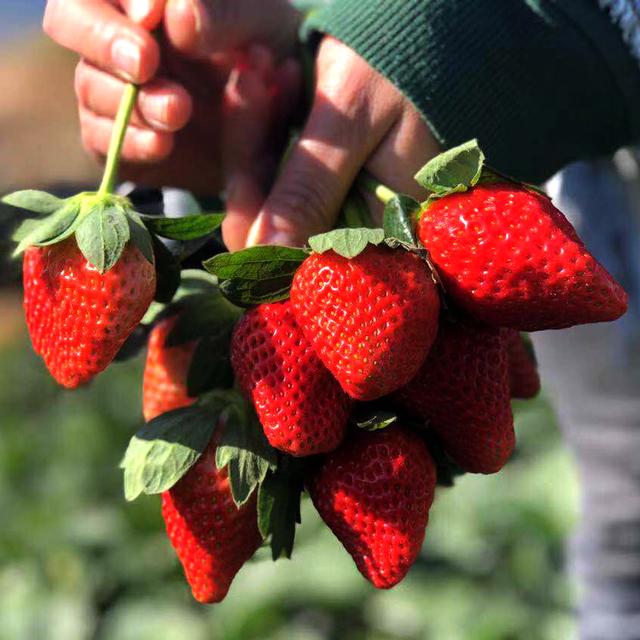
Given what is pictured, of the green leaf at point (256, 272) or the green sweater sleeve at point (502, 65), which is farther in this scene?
the green sweater sleeve at point (502, 65)

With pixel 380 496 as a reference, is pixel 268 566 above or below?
below

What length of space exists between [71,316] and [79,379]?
5cm

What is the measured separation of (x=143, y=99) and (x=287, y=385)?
0.41 meters

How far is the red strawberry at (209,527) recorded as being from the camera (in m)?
0.73

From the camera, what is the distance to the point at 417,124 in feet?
2.87

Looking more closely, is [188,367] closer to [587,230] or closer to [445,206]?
[445,206]

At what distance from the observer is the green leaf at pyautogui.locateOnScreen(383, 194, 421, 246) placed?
0.68 metres

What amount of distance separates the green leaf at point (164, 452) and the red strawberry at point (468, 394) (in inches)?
5.8

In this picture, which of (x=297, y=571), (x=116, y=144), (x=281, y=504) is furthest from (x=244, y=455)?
(x=297, y=571)

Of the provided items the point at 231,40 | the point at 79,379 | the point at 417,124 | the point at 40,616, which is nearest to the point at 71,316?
the point at 79,379

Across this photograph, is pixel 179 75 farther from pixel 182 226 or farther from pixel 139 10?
pixel 182 226

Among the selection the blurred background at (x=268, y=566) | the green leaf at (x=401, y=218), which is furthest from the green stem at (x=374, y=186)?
the blurred background at (x=268, y=566)

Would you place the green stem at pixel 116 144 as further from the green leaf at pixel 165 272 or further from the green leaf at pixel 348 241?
the green leaf at pixel 348 241

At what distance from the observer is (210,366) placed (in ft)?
2.56
